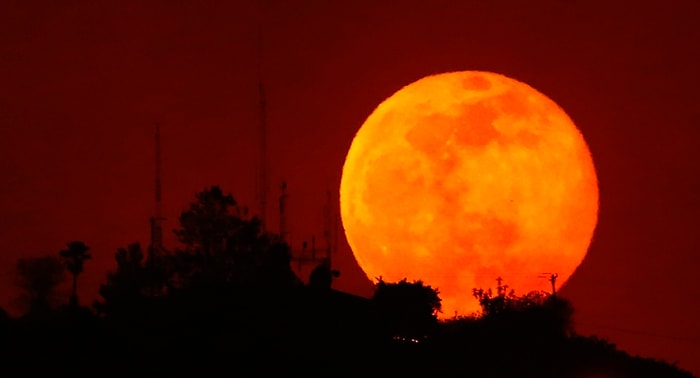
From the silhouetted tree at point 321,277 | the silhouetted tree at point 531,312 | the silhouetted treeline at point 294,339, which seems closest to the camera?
the silhouetted treeline at point 294,339

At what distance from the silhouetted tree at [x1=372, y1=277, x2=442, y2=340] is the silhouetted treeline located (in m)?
0.10

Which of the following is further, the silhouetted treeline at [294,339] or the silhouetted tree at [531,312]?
the silhouetted tree at [531,312]

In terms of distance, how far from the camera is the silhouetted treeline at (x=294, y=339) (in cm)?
4947

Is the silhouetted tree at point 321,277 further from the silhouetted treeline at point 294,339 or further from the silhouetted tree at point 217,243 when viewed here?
the silhouetted tree at point 217,243

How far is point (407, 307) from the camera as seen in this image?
228ft

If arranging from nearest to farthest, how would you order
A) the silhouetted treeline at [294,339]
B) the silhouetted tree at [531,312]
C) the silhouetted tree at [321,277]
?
the silhouetted treeline at [294,339] → the silhouetted tree at [321,277] → the silhouetted tree at [531,312]

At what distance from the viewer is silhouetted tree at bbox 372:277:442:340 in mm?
62625

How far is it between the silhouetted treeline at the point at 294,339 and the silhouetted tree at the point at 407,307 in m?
0.10

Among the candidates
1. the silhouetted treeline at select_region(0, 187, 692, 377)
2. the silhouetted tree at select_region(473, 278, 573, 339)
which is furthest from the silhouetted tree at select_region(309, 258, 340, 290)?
the silhouetted tree at select_region(473, 278, 573, 339)

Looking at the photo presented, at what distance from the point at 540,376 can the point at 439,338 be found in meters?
4.86

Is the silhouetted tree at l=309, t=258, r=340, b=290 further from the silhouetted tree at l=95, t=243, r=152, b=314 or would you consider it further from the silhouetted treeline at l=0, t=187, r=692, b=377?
the silhouetted tree at l=95, t=243, r=152, b=314

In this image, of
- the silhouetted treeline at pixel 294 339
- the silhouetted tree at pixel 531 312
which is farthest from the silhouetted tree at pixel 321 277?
the silhouetted tree at pixel 531 312

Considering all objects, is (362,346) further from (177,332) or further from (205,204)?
(205,204)

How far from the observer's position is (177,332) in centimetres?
5172
